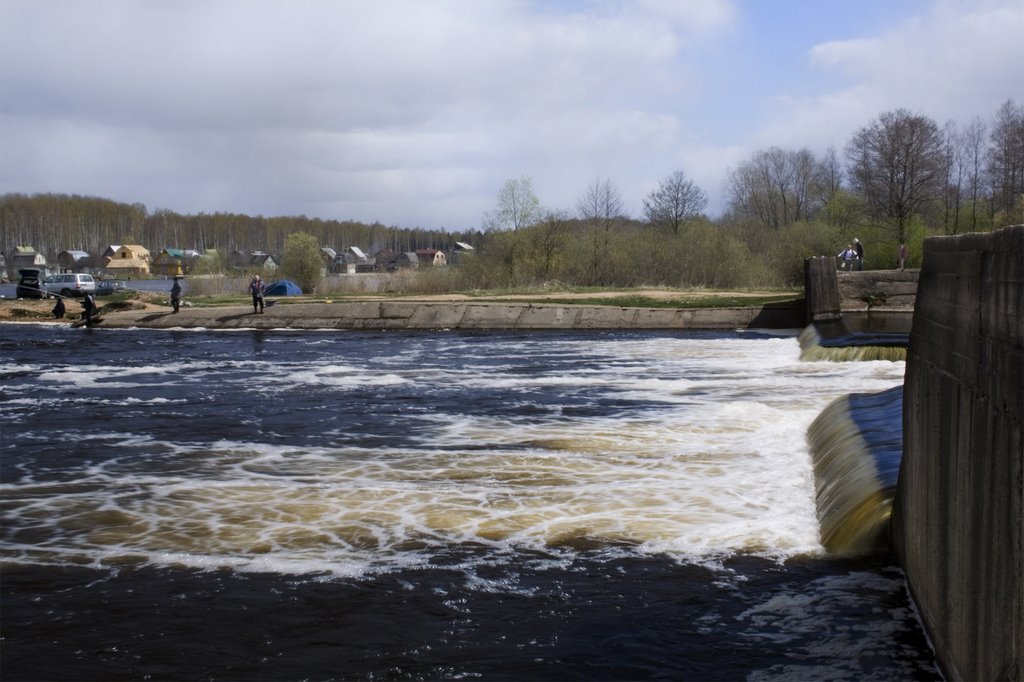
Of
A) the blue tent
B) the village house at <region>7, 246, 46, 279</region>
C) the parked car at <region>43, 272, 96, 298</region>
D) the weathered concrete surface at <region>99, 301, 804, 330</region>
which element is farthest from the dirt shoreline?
the village house at <region>7, 246, 46, 279</region>

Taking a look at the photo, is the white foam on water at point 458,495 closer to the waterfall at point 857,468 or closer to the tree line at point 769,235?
the waterfall at point 857,468

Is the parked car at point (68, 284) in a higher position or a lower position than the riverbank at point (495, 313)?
higher

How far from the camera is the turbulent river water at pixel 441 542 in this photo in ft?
22.1

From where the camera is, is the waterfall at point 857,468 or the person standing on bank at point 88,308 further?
the person standing on bank at point 88,308

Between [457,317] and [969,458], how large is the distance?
103 feet

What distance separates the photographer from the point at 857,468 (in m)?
9.66

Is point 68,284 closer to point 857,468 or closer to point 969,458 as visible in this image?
point 857,468

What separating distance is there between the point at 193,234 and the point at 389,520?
19959 centimetres

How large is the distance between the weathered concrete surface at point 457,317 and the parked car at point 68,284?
53.7 ft

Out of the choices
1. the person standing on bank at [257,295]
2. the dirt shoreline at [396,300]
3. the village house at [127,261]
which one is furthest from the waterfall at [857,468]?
the village house at [127,261]

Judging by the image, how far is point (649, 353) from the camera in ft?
85.3

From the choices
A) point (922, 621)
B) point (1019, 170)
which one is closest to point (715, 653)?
point (922, 621)

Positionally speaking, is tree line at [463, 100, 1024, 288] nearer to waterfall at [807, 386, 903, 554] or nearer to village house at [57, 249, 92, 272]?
waterfall at [807, 386, 903, 554]

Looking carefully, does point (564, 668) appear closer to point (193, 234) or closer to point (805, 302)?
point (805, 302)
